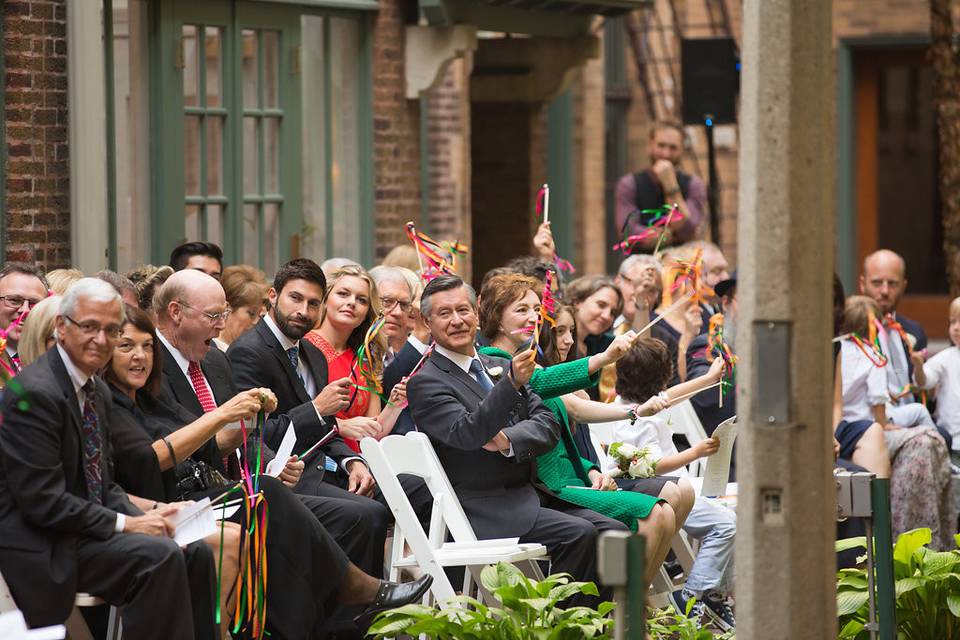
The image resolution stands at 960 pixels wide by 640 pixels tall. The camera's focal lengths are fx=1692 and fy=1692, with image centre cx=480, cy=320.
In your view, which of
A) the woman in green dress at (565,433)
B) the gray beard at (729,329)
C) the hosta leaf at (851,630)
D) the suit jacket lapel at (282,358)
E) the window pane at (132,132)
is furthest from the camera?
the window pane at (132,132)

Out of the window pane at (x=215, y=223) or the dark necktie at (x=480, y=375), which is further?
the window pane at (x=215, y=223)

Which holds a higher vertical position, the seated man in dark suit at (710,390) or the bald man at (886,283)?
the bald man at (886,283)

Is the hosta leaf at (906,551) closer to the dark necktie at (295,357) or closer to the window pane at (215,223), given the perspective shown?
the dark necktie at (295,357)

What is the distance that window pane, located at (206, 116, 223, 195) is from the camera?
33.2 ft

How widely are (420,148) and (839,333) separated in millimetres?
3766

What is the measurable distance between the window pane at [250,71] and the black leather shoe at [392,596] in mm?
4831

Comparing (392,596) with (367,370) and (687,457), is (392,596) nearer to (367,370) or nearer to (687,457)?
(367,370)

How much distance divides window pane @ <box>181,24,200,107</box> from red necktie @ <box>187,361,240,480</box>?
3.95m

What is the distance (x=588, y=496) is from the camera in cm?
693

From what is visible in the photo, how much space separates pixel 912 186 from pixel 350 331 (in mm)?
12001

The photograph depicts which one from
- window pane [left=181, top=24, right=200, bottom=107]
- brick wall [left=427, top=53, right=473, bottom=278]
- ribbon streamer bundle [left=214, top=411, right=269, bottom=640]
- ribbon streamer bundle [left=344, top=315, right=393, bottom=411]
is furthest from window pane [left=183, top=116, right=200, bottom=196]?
ribbon streamer bundle [left=214, top=411, right=269, bottom=640]

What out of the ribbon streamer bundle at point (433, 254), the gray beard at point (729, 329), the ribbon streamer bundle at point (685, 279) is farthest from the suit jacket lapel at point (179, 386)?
the ribbon streamer bundle at point (685, 279)

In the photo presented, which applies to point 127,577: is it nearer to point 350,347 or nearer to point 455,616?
point 455,616

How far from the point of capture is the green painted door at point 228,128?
9703 millimetres
